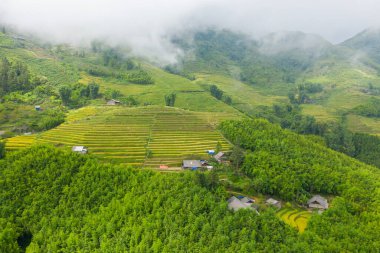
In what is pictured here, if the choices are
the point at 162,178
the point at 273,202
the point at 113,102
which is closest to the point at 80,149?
the point at 162,178

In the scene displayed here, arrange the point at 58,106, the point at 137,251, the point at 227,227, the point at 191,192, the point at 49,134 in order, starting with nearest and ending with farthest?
1. the point at 137,251
2. the point at 227,227
3. the point at 191,192
4. the point at 49,134
5. the point at 58,106

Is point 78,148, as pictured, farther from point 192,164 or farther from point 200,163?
point 200,163

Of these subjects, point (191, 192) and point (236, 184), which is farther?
point (236, 184)

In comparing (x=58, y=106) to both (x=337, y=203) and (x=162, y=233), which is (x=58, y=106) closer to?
(x=162, y=233)

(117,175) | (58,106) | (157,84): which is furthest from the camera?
(157,84)

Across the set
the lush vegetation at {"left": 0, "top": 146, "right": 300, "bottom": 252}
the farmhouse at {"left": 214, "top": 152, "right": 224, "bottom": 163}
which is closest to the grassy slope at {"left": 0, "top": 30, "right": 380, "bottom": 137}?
the farmhouse at {"left": 214, "top": 152, "right": 224, "bottom": 163}

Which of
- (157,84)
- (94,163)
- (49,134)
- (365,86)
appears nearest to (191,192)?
(94,163)
